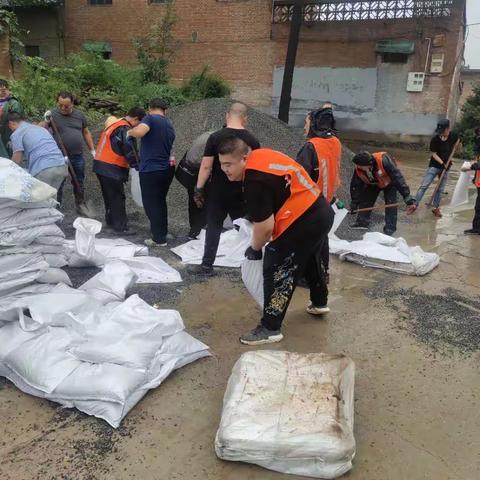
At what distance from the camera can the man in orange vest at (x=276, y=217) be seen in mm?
2799

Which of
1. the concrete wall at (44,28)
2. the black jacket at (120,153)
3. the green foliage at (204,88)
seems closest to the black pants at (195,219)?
the black jacket at (120,153)

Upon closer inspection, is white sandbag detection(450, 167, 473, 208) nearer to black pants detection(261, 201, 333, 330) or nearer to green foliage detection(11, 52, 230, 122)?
black pants detection(261, 201, 333, 330)

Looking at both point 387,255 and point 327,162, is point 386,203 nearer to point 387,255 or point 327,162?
point 387,255

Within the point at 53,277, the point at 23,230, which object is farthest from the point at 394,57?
the point at 23,230

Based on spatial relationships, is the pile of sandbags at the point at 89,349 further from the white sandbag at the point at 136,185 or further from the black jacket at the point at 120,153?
the white sandbag at the point at 136,185

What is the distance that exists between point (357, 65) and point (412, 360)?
47.2ft

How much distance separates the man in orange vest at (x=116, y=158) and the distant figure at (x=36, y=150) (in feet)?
1.61

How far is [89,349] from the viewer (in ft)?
8.77

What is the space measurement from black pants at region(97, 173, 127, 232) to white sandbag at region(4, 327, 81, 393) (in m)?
2.76

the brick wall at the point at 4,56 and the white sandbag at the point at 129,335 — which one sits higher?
the brick wall at the point at 4,56

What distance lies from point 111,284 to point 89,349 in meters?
0.90

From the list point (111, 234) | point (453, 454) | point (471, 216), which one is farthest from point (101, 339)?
point (471, 216)

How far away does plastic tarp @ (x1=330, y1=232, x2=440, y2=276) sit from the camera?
15.4ft

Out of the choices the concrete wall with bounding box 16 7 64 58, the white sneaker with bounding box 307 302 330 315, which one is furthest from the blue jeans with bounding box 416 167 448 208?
the concrete wall with bounding box 16 7 64 58
